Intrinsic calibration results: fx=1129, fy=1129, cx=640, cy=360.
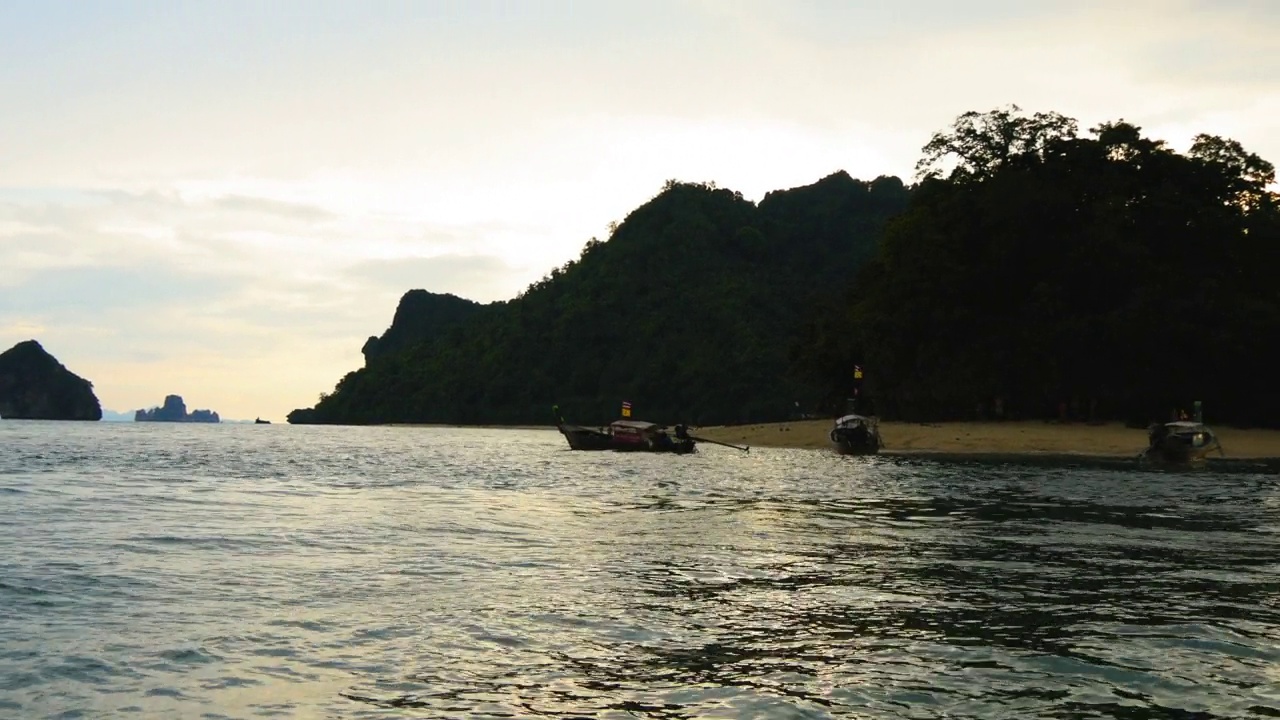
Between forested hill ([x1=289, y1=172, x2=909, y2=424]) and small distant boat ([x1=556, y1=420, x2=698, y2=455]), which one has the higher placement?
forested hill ([x1=289, y1=172, x2=909, y2=424])

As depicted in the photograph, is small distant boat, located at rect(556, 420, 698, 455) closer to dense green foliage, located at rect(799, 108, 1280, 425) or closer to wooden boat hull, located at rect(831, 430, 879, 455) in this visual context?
wooden boat hull, located at rect(831, 430, 879, 455)

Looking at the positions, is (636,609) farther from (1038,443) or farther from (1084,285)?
(1084,285)

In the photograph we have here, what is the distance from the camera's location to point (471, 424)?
584ft

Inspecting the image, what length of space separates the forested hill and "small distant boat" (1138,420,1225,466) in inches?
3413

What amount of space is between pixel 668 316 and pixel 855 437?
98850mm

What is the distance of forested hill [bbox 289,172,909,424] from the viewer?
155 m

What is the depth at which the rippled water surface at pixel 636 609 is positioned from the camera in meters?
10.2

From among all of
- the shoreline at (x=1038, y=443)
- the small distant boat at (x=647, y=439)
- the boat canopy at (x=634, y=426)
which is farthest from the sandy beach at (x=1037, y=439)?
the boat canopy at (x=634, y=426)

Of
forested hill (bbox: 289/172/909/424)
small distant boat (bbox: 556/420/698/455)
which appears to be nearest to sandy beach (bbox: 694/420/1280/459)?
small distant boat (bbox: 556/420/698/455)

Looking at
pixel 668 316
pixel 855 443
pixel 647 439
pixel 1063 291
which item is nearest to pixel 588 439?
pixel 647 439

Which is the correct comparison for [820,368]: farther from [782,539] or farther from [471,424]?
[471,424]

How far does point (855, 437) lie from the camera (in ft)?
226

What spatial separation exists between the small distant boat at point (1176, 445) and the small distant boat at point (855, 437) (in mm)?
16371

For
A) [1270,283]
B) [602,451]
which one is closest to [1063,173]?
[1270,283]
